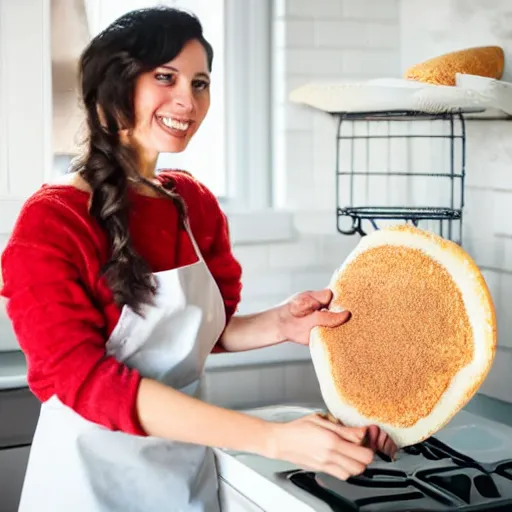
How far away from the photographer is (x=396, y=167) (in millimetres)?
2229

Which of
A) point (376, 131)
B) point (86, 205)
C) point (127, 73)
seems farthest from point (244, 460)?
point (376, 131)

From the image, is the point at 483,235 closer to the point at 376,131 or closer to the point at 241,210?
the point at 376,131

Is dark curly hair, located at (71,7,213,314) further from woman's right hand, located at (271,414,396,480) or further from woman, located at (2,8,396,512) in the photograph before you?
woman's right hand, located at (271,414,396,480)

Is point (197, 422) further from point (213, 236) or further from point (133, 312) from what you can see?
point (213, 236)

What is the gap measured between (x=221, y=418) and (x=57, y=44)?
128 cm

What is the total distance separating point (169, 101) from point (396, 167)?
1016mm

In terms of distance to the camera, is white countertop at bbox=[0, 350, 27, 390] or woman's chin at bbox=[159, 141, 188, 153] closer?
woman's chin at bbox=[159, 141, 188, 153]

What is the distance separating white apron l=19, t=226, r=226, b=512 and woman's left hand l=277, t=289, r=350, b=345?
0.44 ft

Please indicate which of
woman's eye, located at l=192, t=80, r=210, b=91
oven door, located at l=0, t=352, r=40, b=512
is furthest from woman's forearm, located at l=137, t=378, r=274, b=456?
oven door, located at l=0, t=352, r=40, b=512

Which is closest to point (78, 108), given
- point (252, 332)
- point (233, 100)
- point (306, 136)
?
point (233, 100)

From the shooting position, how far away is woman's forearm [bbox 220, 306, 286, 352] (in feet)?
5.05

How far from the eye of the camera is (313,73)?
2.18 meters

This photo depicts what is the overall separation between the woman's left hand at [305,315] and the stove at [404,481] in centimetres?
22

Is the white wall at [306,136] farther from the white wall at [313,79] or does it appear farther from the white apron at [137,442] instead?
the white apron at [137,442]
